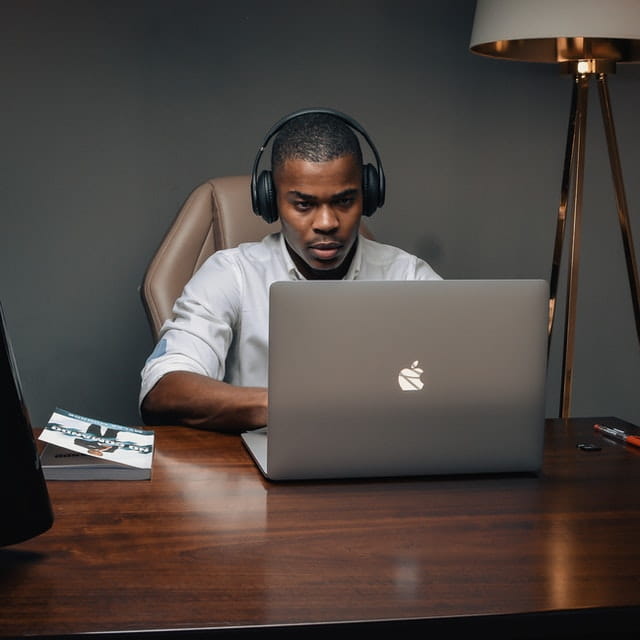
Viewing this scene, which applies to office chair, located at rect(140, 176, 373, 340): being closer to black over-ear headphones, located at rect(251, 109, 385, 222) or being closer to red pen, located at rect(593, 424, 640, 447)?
black over-ear headphones, located at rect(251, 109, 385, 222)

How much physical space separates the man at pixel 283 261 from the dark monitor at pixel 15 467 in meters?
0.69

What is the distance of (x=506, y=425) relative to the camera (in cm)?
117

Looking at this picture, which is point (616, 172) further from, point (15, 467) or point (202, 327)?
point (15, 467)

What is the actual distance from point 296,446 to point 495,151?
1.80m

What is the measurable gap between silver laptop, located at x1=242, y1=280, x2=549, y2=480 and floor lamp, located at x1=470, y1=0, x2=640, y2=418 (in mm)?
1119

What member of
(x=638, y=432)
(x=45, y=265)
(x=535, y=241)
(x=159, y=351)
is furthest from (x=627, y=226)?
(x=45, y=265)

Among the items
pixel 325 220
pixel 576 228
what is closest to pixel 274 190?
pixel 325 220

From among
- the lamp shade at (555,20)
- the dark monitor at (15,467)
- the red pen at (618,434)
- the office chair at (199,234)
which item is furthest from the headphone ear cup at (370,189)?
the dark monitor at (15,467)

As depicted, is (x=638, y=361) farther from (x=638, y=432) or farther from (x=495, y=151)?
(x=638, y=432)

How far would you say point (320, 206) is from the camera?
71.8 inches

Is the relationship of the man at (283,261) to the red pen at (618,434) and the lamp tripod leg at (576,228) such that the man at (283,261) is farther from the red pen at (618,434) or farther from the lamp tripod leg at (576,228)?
the red pen at (618,434)

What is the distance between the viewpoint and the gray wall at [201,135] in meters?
2.46

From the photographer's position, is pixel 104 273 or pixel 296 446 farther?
pixel 104 273

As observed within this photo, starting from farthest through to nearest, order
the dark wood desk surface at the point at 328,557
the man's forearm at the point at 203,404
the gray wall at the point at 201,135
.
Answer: the gray wall at the point at 201,135 < the man's forearm at the point at 203,404 < the dark wood desk surface at the point at 328,557
